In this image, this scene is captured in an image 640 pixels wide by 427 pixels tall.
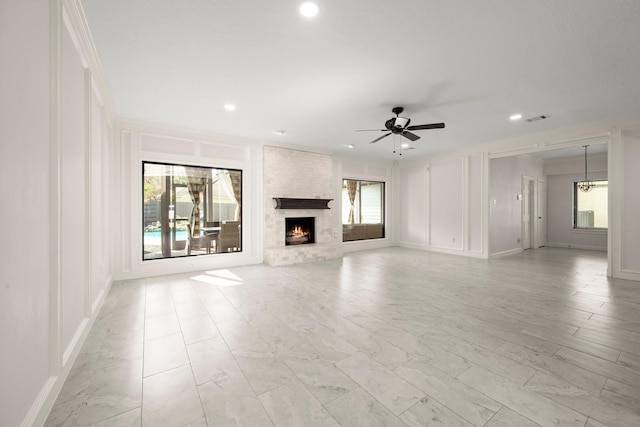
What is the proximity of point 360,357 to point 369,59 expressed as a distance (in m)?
2.92

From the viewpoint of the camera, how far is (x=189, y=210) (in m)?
5.68

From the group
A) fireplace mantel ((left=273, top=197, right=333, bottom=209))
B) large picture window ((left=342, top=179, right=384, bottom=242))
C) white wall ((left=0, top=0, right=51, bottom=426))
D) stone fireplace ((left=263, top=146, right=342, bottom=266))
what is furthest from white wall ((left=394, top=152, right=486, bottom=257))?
white wall ((left=0, top=0, right=51, bottom=426))

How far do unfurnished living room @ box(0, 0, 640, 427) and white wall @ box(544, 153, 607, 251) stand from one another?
2016mm

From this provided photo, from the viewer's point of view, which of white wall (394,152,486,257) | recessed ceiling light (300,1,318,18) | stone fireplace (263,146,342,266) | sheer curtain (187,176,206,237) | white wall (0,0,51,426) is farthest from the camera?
white wall (394,152,486,257)

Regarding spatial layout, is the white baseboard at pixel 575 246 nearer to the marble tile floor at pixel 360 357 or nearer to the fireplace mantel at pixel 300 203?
the marble tile floor at pixel 360 357

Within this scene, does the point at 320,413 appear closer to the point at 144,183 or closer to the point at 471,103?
the point at 471,103

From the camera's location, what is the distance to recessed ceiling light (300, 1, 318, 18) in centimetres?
212

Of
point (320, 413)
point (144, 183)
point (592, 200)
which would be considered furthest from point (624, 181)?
point (144, 183)

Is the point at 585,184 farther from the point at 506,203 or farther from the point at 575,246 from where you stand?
the point at 506,203

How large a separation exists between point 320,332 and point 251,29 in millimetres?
2927

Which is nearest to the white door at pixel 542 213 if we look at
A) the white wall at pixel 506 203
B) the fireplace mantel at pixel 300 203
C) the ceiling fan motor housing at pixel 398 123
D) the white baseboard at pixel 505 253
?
the white wall at pixel 506 203

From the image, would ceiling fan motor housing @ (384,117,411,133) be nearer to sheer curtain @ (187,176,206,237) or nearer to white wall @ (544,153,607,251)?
sheer curtain @ (187,176,206,237)

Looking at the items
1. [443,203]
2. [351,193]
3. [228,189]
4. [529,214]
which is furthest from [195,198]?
[529,214]

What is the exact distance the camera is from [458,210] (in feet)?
24.0
